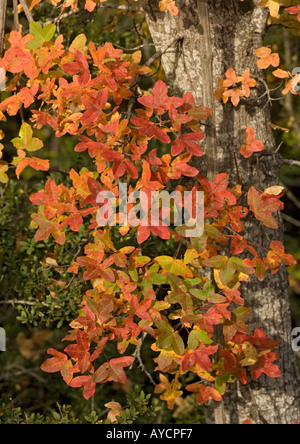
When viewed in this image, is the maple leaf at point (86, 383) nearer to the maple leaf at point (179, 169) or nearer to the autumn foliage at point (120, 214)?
the autumn foliage at point (120, 214)

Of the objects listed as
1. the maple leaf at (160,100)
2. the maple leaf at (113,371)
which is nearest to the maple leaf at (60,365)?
the maple leaf at (113,371)

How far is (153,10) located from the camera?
202cm

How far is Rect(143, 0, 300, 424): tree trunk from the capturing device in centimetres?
199

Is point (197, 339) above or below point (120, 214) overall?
below

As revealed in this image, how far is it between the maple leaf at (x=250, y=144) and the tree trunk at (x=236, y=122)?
0.28 ft

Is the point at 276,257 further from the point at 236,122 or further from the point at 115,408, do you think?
the point at 115,408

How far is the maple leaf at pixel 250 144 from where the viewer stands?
1.89 m

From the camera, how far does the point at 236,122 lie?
6.69ft

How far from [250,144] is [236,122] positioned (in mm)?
176

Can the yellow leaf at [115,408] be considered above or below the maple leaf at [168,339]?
below

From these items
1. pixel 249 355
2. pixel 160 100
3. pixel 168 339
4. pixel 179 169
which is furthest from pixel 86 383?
pixel 160 100

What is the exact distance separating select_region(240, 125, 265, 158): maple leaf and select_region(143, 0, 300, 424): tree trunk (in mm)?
84
